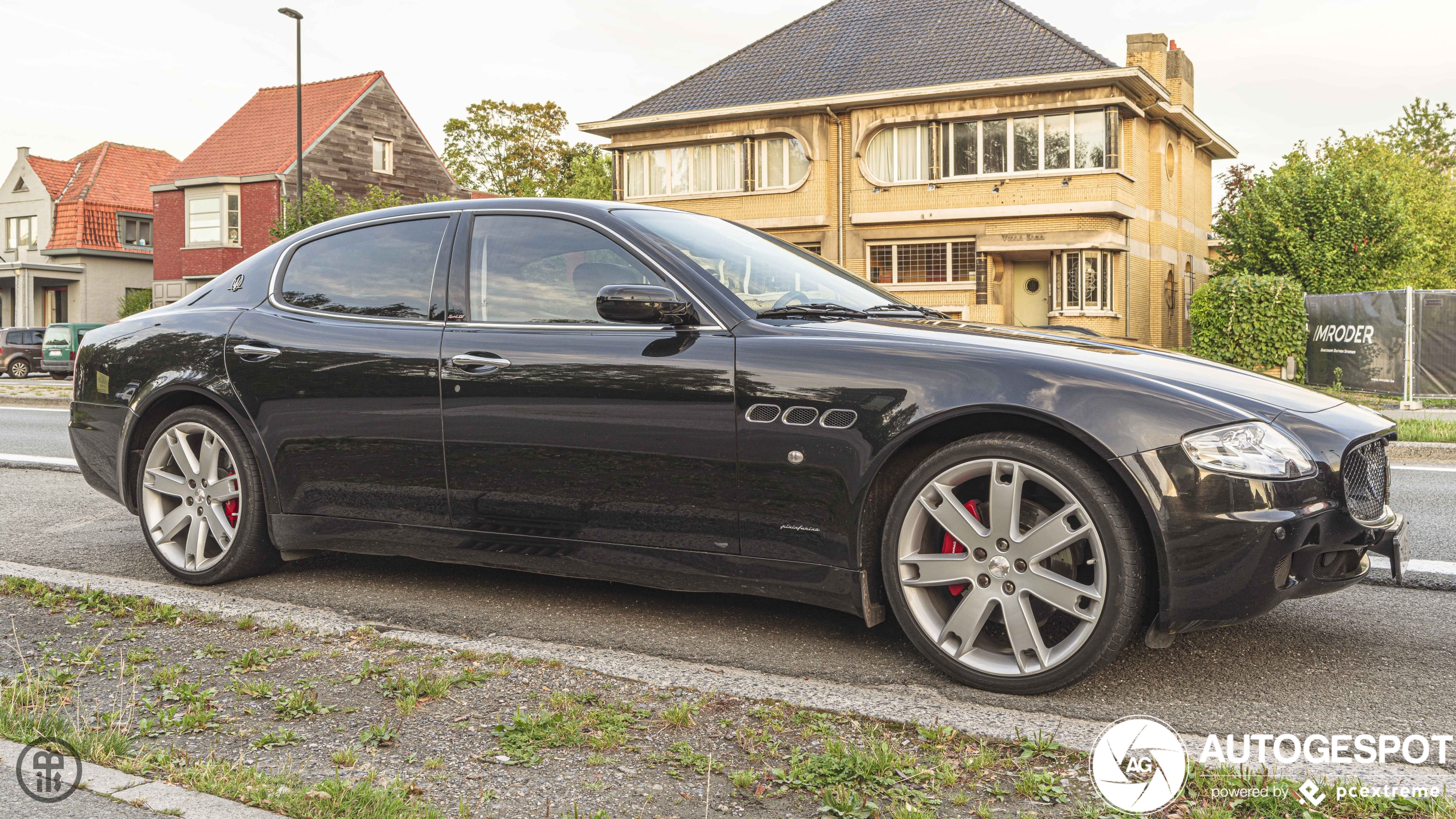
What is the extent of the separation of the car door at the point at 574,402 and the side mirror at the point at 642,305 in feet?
0.22

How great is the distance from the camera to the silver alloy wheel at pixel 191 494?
4.87 m

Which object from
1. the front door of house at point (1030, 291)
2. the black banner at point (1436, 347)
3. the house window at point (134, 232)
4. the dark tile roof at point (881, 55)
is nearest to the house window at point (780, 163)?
the dark tile roof at point (881, 55)

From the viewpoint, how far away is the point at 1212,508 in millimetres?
3186

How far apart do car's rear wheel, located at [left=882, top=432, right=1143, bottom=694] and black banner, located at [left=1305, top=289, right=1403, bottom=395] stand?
1671cm

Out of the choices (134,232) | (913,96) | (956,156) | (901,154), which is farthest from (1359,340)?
(134,232)

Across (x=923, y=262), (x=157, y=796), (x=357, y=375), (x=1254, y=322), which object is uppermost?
(x=923, y=262)

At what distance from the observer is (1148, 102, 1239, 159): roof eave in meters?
30.1

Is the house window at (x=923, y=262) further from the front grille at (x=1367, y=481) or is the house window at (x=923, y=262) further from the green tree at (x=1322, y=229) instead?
the front grille at (x=1367, y=481)

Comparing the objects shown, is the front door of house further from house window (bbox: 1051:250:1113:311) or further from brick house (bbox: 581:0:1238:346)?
house window (bbox: 1051:250:1113:311)

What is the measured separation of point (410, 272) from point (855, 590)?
2.23 metres

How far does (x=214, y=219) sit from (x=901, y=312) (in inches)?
1614

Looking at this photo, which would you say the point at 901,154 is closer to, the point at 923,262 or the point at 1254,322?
the point at 923,262

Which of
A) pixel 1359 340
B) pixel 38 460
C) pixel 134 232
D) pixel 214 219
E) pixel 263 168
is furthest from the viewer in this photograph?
pixel 134 232

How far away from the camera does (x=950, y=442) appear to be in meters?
3.60
